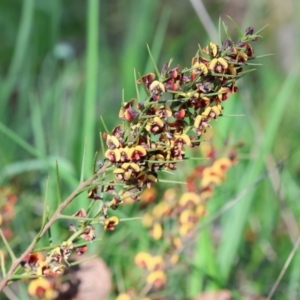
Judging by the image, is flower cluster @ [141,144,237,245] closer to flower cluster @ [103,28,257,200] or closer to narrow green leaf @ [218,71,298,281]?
narrow green leaf @ [218,71,298,281]

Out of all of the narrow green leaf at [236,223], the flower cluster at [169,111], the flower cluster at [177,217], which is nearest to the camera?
the flower cluster at [169,111]

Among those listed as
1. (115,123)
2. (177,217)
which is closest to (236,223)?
(177,217)

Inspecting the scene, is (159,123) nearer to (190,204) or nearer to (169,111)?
(169,111)

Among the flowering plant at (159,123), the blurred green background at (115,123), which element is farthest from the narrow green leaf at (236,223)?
the flowering plant at (159,123)

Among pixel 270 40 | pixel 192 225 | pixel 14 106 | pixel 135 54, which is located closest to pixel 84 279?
pixel 192 225

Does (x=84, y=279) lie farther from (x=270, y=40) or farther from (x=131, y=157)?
(x=270, y=40)

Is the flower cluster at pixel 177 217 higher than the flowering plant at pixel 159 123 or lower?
lower

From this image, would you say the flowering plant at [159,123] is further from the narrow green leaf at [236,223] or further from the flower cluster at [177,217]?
the narrow green leaf at [236,223]
